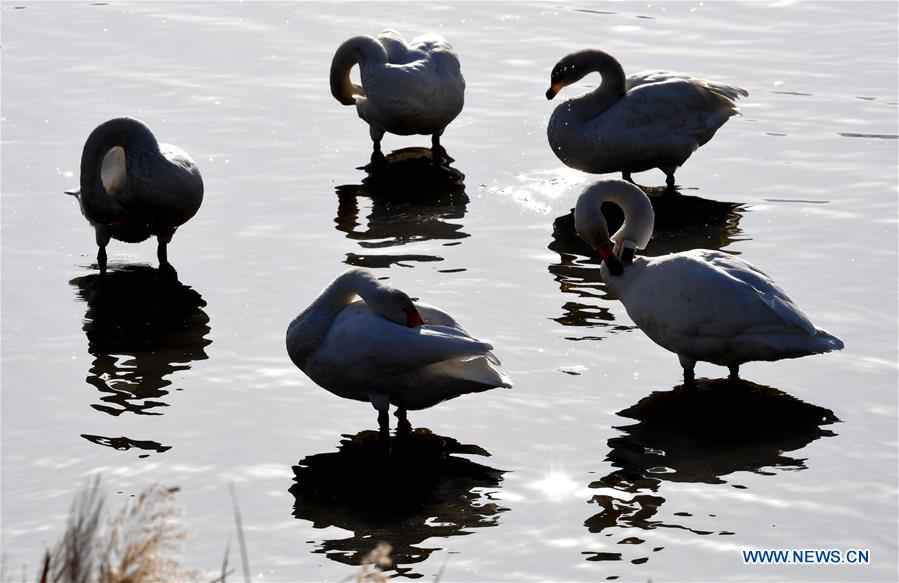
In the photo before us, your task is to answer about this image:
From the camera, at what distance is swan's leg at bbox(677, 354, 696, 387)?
9438mm

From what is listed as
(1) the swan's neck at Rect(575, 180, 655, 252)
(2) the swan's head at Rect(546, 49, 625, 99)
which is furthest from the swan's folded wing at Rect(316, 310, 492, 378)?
(2) the swan's head at Rect(546, 49, 625, 99)

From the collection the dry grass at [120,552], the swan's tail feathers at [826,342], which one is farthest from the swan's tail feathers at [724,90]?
the dry grass at [120,552]

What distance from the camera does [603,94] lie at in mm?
13633

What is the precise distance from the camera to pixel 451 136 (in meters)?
15.3

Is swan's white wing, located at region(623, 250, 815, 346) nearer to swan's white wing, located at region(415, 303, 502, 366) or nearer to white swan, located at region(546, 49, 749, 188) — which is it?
swan's white wing, located at region(415, 303, 502, 366)

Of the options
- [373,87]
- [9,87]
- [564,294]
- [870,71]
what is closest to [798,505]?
[564,294]

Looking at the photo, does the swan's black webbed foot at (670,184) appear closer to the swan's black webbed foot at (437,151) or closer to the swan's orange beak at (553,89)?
the swan's orange beak at (553,89)

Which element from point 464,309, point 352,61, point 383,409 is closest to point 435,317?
point 383,409

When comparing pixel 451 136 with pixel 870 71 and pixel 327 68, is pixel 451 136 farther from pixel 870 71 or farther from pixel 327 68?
pixel 870 71

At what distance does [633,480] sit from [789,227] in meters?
4.83

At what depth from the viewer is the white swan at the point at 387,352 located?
8.47 metres

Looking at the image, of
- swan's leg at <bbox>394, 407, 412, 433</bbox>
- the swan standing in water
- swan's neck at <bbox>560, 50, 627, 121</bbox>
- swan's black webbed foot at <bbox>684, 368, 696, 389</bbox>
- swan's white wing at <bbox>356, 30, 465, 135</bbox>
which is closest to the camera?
swan's leg at <bbox>394, 407, 412, 433</bbox>

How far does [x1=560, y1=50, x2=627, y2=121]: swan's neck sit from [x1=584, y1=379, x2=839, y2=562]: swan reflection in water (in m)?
4.48

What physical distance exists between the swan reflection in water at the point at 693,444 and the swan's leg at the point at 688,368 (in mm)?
46
